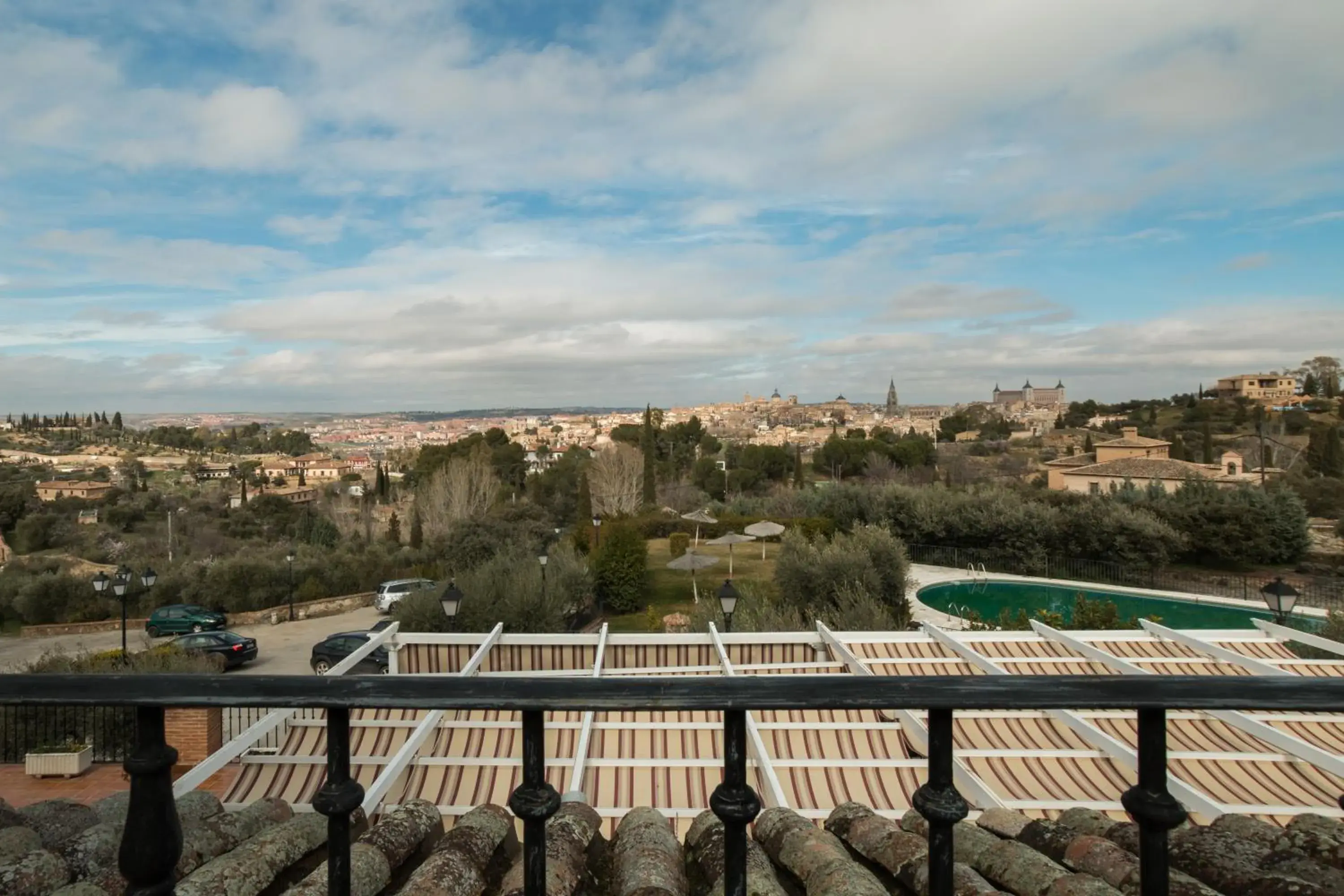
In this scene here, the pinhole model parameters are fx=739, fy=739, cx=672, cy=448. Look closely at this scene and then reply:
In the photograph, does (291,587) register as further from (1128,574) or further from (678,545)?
(1128,574)

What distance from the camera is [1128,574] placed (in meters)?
20.3

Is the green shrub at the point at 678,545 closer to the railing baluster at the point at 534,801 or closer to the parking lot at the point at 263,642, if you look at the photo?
the parking lot at the point at 263,642

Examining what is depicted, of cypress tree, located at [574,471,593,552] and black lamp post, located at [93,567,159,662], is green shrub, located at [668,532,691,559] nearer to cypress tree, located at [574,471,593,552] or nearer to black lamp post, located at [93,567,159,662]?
cypress tree, located at [574,471,593,552]

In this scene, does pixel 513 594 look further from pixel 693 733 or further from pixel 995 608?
pixel 995 608

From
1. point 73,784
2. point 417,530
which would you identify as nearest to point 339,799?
point 73,784

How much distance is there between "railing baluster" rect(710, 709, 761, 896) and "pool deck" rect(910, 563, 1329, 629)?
47.8 feet

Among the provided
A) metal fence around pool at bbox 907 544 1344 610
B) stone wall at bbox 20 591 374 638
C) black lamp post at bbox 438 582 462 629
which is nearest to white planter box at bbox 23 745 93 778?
black lamp post at bbox 438 582 462 629

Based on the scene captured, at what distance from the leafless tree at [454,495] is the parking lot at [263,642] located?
10.6 m

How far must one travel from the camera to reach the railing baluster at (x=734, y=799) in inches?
41.4

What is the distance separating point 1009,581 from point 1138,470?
13.9m

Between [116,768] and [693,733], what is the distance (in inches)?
316

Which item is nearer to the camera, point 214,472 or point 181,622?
point 181,622

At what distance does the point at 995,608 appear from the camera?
18406mm

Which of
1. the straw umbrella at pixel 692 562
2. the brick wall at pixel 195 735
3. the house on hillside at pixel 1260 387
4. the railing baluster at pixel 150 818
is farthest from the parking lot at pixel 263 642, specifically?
the house on hillside at pixel 1260 387
